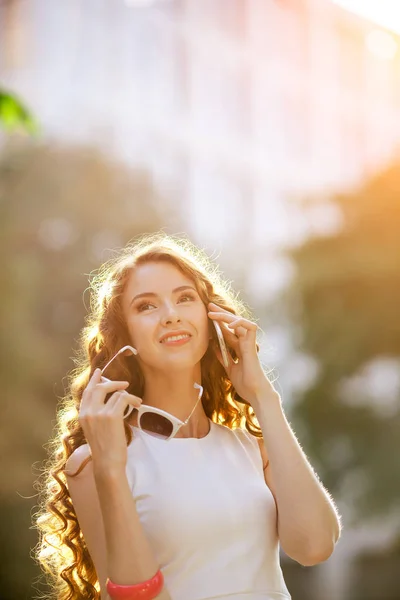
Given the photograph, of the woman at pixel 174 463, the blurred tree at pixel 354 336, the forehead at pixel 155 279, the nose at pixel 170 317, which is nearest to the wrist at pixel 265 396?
the woman at pixel 174 463

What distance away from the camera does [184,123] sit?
2295cm

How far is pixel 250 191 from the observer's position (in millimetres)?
23375

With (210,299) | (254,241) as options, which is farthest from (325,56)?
(210,299)

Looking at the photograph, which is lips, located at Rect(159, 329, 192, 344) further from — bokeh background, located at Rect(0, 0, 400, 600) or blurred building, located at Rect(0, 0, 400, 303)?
blurred building, located at Rect(0, 0, 400, 303)

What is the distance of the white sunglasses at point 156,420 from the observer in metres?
2.71

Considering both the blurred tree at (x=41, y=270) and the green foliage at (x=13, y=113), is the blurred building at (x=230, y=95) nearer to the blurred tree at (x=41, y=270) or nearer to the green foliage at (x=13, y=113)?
the blurred tree at (x=41, y=270)

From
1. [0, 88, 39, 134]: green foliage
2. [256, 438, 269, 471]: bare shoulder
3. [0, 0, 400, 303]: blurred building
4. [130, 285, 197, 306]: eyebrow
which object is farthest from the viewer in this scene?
[0, 0, 400, 303]: blurred building

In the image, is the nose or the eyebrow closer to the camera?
the nose

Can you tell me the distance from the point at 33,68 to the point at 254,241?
678 centimetres

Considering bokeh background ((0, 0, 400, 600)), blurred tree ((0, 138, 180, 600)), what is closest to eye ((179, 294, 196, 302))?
blurred tree ((0, 138, 180, 600))

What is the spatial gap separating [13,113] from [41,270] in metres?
16.6

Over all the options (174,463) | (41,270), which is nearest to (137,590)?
(174,463)

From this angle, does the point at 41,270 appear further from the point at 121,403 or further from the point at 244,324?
the point at 121,403

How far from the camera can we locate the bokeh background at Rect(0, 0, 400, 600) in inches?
725
